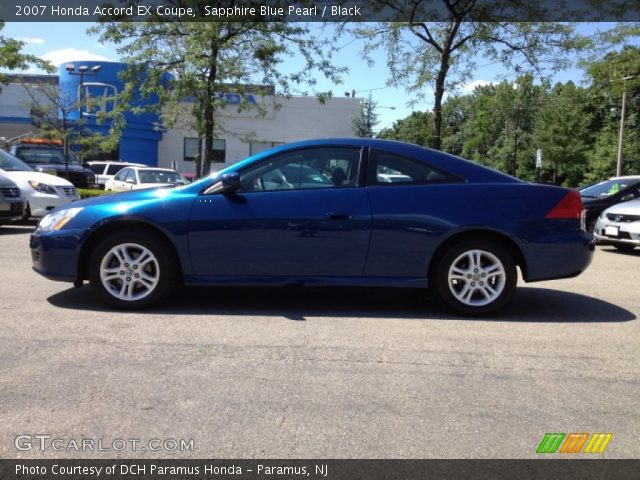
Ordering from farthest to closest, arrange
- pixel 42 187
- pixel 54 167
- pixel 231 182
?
pixel 54 167 < pixel 42 187 < pixel 231 182

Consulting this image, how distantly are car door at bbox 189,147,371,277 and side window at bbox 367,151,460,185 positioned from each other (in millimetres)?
245

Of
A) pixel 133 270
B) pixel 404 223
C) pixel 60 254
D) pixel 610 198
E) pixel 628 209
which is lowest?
pixel 133 270

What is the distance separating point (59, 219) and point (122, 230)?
0.59 meters

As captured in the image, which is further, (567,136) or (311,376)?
(567,136)

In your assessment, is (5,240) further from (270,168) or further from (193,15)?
(193,15)

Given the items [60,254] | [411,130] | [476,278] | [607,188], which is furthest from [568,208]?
[411,130]

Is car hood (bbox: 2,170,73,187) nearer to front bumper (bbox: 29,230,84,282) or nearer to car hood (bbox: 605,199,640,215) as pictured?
front bumper (bbox: 29,230,84,282)

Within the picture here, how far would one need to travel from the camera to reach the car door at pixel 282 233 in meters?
5.14

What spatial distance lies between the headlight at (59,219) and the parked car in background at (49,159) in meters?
12.8

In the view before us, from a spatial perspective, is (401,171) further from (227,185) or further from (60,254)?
(60,254)

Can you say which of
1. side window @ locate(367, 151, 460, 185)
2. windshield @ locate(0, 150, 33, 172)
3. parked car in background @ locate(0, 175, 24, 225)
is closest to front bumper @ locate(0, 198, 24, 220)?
parked car in background @ locate(0, 175, 24, 225)

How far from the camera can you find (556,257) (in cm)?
529

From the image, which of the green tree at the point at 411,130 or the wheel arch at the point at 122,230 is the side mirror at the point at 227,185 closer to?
the wheel arch at the point at 122,230

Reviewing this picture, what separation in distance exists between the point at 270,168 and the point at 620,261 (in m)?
7.03
